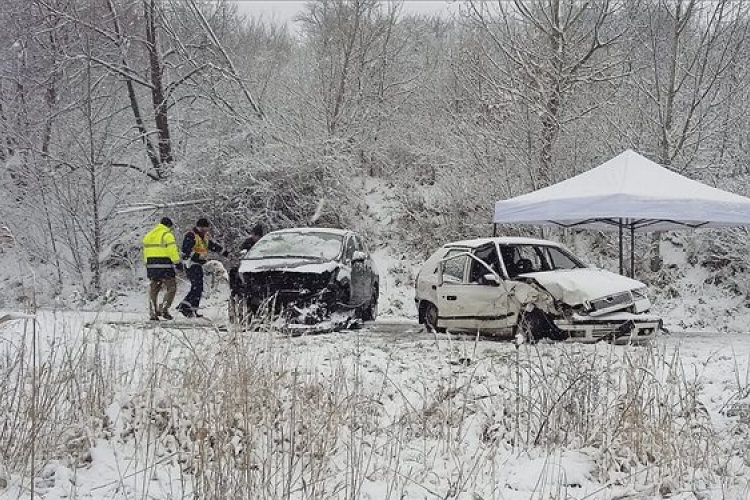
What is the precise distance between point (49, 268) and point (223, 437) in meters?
19.4

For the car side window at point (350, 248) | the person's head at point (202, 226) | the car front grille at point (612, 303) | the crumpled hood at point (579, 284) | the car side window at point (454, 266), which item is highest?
the person's head at point (202, 226)

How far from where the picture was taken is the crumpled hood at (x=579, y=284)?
9.62 m

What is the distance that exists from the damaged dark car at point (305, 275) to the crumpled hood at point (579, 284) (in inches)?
121

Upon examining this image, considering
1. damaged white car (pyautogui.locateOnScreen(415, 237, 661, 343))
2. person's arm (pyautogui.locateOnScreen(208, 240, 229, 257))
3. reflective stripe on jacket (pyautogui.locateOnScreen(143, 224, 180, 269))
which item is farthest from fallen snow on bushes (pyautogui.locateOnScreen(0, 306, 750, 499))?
person's arm (pyautogui.locateOnScreen(208, 240, 229, 257))

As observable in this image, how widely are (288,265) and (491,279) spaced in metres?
3.20

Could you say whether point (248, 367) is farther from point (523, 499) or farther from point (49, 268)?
point (49, 268)

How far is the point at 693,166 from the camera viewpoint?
18.9 m

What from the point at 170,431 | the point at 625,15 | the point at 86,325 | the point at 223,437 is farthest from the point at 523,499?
the point at 625,15

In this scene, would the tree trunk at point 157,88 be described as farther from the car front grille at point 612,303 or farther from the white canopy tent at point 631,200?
the car front grille at point 612,303

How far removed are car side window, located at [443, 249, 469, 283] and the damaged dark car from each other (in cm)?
165

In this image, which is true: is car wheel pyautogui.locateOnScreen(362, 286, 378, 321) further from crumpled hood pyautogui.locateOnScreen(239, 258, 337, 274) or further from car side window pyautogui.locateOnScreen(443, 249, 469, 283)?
car side window pyautogui.locateOnScreen(443, 249, 469, 283)

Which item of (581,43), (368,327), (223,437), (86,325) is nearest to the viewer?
(223,437)

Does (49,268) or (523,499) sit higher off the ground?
(49,268)

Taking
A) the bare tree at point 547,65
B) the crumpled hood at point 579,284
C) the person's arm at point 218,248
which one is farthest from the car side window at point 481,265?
the bare tree at point 547,65
